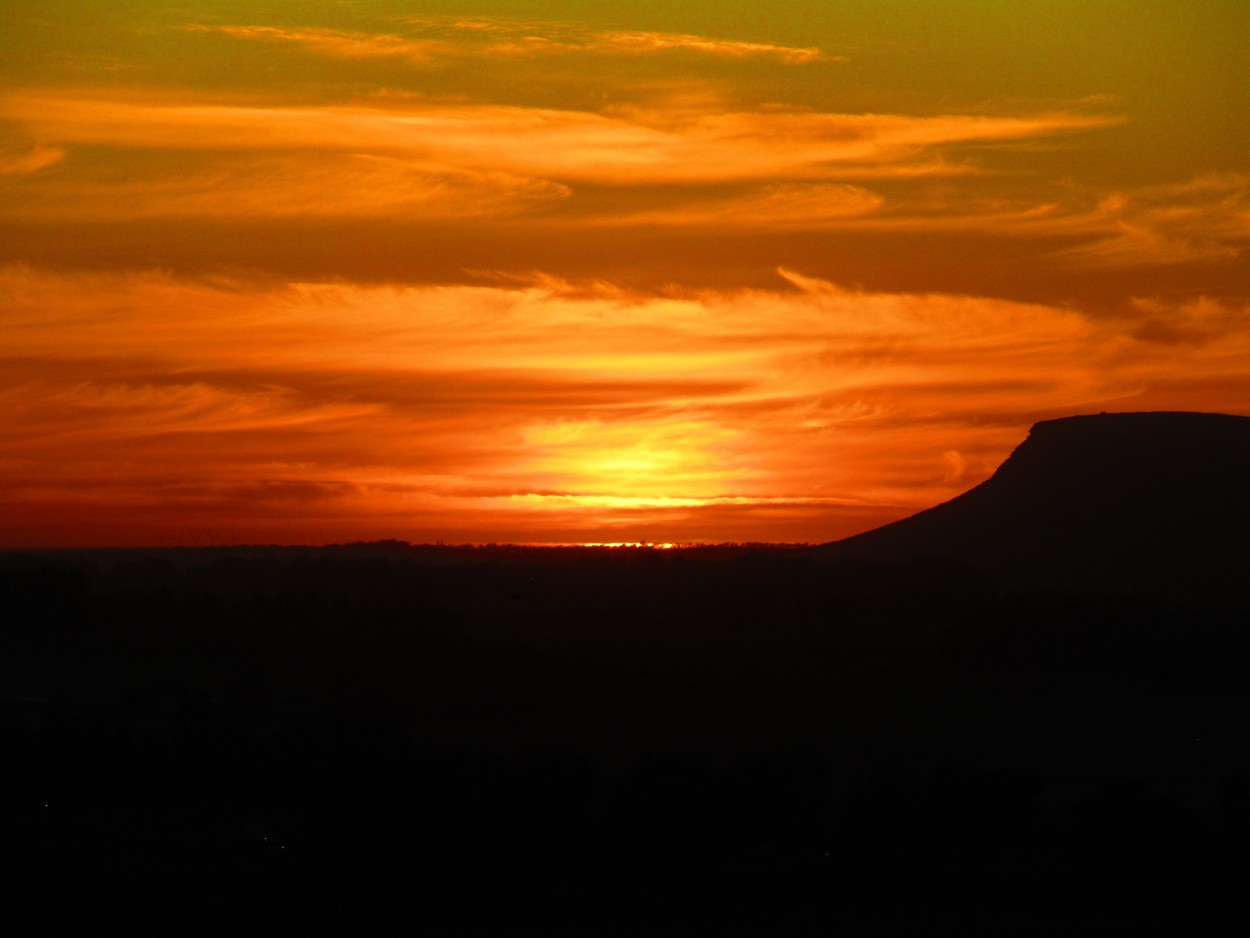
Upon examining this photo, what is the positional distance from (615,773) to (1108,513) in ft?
287

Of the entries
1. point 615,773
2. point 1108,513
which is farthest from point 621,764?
point 1108,513

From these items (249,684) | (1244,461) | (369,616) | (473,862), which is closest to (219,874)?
(473,862)

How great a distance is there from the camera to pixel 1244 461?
4419 inches

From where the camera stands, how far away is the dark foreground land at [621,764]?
23625 millimetres

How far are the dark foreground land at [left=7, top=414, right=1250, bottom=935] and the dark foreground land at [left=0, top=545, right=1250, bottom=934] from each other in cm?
10

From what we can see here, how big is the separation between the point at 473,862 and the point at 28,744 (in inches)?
487

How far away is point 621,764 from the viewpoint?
115ft

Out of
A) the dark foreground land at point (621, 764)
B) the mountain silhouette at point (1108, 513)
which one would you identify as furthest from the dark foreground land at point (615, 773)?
the mountain silhouette at point (1108, 513)

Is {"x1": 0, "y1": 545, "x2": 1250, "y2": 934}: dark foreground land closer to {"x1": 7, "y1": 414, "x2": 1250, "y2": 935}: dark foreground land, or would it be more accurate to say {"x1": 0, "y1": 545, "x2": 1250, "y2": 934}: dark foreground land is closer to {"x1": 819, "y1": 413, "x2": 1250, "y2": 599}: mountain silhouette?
{"x1": 7, "y1": 414, "x2": 1250, "y2": 935}: dark foreground land

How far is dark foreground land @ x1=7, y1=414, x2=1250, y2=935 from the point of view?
23.6 meters

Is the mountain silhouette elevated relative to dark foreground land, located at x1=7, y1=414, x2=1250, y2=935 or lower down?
elevated

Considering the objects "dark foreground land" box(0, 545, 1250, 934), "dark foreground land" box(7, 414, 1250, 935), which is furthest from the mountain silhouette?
"dark foreground land" box(0, 545, 1250, 934)

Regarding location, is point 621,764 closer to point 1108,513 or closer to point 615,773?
point 615,773

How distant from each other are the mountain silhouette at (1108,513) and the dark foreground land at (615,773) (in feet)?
115
